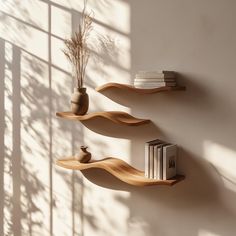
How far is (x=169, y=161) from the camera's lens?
235 cm

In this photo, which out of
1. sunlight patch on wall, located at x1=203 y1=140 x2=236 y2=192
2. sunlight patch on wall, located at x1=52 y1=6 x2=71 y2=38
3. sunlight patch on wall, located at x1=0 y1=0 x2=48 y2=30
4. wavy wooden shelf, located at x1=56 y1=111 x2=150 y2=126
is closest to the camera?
sunlight patch on wall, located at x1=203 y1=140 x2=236 y2=192

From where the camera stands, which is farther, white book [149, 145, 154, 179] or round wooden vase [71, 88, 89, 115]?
round wooden vase [71, 88, 89, 115]

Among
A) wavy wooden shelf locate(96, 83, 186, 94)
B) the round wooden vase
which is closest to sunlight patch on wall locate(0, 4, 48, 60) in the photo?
the round wooden vase

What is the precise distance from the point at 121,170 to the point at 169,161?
35 cm

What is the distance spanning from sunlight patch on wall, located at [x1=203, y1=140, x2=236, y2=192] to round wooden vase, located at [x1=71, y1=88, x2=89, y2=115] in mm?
875

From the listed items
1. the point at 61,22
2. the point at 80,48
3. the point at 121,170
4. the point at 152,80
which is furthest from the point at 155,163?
the point at 61,22

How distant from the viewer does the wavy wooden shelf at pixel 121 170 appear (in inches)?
91.1

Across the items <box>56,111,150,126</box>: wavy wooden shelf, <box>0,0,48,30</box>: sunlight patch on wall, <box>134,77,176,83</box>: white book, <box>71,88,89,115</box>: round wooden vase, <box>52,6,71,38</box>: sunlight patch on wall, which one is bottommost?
<box>56,111,150,126</box>: wavy wooden shelf

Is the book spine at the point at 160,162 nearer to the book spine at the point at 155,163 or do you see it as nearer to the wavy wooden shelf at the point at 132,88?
the book spine at the point at 155,163

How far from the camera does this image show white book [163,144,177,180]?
7.56ft

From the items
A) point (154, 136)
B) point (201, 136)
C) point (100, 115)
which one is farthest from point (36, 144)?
point (201, 136)

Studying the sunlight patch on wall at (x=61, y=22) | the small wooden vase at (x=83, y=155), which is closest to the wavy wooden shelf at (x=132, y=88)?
the small wooden vase at (x=83, y=155)

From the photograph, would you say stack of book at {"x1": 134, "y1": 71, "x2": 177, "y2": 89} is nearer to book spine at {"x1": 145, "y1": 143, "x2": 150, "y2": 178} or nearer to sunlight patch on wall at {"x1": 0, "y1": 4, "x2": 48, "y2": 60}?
book spine at {"x1": 145, "y1": 143, "x2": 150, "y2": 178}

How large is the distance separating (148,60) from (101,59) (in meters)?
0.39
